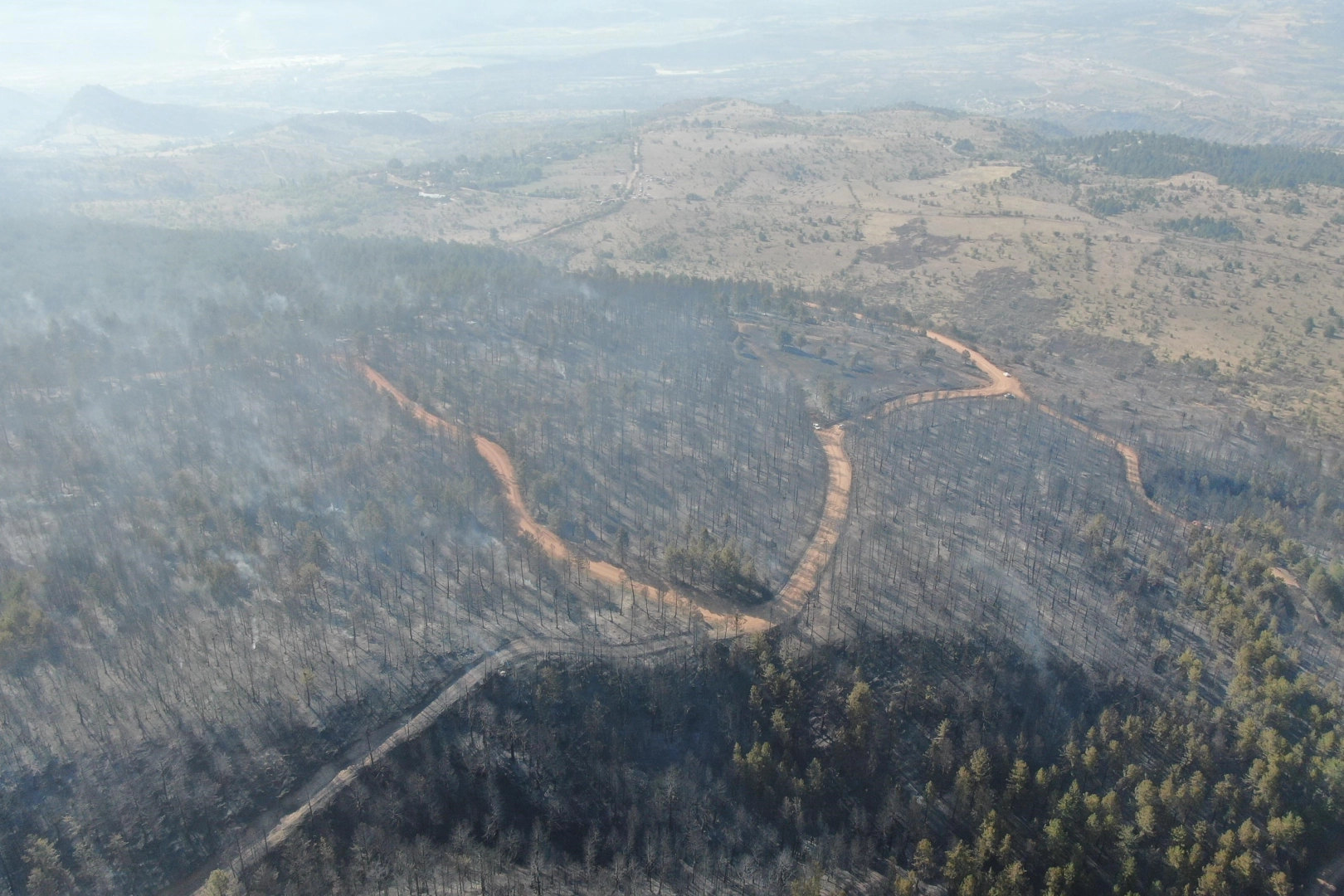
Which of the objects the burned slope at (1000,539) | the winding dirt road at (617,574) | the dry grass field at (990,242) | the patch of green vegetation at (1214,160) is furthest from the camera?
the patch of green vegetation at (1214,160)

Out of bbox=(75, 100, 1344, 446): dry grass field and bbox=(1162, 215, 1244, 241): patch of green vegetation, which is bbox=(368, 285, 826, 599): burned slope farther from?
bbox=(1162, 215, 1244, 241): patch of green vegetation

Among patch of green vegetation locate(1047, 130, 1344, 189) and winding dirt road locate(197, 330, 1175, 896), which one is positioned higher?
patch of green vegetation locate(1047, 130, 1344, 189)

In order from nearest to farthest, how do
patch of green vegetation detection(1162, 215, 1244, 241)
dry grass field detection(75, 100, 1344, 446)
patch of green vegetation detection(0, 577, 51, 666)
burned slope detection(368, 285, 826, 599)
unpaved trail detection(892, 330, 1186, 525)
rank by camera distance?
patch of green vegetation detection(0, 577, 51, 666)
burned slope detection(368, 285, 826, 599)
unpaved trail detection(892, 330, 1186, 525)
dry grass field detection(75, 100, 1344, 446)
patch of green vegetation detection(1162, 215, 1244, 241)

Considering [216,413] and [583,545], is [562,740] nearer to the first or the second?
[583,545]

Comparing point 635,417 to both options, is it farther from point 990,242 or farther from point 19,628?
point 990,242

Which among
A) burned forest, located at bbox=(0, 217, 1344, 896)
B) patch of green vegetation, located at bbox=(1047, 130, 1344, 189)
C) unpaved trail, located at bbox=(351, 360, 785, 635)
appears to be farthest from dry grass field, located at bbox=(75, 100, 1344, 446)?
unpaved trail, located at bbox=(351, 360, 785, 635)

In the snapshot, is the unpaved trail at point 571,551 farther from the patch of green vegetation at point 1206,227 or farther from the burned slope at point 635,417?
the patch of green vegetation at point 1206,227

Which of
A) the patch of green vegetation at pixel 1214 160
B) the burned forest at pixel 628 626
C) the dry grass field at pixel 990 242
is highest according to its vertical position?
the patch of green vegetation at pixel 1214 160

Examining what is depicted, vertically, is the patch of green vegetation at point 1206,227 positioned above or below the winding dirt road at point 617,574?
above

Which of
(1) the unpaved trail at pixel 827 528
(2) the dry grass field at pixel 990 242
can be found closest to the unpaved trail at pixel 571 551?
(1) the unpaved trail at pixel 827 528
